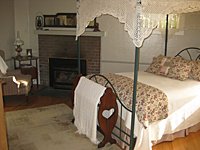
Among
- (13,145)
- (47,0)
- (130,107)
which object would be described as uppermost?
(47,0)

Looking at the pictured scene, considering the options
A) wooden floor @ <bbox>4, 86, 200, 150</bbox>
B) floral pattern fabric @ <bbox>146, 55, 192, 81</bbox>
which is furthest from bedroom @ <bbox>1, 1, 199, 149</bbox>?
wooden floor @ <bbox>4, 86, 200, 150</bbox>

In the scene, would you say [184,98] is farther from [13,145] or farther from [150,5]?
[13,145]

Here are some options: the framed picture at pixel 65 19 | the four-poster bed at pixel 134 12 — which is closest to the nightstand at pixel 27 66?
the framed picture at pixel 65 19

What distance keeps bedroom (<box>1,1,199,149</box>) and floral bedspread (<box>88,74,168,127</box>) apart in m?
2.19

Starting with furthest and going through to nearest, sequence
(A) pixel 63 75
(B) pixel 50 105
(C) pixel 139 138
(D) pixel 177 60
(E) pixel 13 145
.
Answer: (A) pixel 63 75, (B) pixel 50 105, (D) pixel 177 60, (E) pixel 13 145, (C) pixel 139 138

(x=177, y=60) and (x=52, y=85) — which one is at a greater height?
(x=177, y=60)

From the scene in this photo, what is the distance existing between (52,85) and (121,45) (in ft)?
6.53

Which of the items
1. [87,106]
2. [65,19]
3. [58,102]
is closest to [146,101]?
[87,106]

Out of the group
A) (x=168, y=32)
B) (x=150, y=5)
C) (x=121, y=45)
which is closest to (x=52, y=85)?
(x=121, y=45)

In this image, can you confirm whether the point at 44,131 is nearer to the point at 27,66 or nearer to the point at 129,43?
the point at 27,66

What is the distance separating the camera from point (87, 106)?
331cm

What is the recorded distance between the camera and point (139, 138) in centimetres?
297

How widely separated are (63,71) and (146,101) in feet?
11.0

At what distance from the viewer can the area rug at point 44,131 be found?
3.27 m
